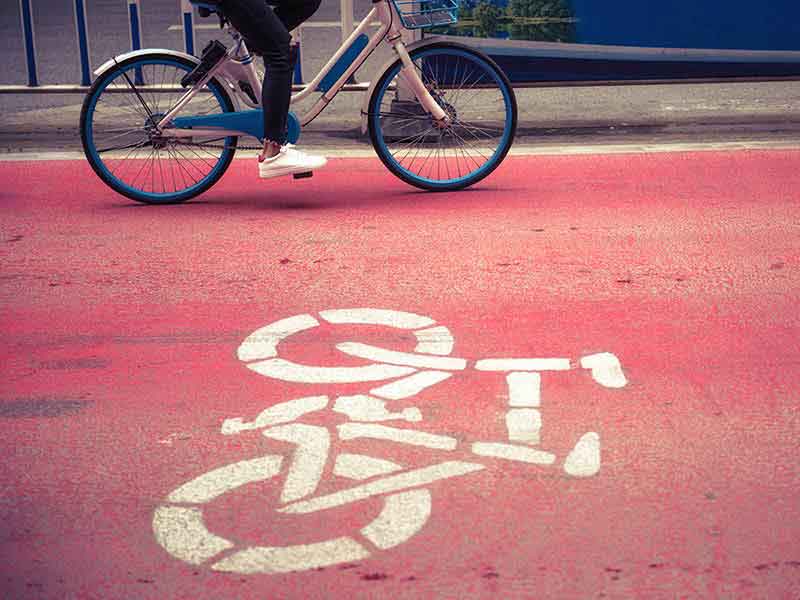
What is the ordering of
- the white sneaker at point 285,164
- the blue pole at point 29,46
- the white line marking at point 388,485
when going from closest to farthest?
the white line marking at point 388,485 → the white sneaker at point 285,164 → the blue pole at point 29,46

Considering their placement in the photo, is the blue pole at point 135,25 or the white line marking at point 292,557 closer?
→ the white line marking at point 292,557

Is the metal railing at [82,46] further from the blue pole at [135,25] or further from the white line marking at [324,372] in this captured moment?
the white line marking at [324,372]

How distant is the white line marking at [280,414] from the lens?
3525 mm

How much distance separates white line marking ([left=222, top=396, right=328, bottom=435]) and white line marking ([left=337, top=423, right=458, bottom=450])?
0.56 feet

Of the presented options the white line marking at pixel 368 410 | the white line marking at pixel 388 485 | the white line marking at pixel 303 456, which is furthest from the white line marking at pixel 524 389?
the white line marking at pixel 303 456

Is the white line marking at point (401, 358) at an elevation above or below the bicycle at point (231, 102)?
below

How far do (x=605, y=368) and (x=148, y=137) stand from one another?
326 centimetres

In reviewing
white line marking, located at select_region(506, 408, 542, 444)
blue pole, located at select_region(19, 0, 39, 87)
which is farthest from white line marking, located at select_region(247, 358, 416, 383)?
blue pole, located at select_region(19, 0, 39, 87)

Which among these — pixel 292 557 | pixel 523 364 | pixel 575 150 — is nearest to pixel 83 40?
pixel 575 150

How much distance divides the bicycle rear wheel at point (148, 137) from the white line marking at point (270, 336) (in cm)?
217

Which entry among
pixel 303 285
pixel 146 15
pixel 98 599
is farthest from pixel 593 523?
pixel 146 15

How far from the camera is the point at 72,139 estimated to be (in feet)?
27.6

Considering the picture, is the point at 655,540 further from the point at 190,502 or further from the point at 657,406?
the point at 190,502

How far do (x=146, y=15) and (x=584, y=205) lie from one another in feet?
43.6
